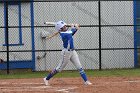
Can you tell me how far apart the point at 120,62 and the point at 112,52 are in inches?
22.2

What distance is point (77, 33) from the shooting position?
21.1 metres

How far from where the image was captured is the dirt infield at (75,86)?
12.7m

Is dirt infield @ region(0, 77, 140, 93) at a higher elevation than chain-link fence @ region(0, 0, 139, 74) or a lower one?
lower

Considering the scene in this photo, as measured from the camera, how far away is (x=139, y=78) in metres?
15.8

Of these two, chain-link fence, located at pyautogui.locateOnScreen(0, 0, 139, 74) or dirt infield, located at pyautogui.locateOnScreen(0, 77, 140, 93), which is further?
chain-link fence, located at pyautogui.locateOnScreen(0, 0, 139, 74)

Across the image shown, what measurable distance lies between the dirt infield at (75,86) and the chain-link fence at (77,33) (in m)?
5.08

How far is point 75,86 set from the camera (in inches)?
539

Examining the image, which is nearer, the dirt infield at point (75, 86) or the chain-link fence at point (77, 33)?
the dirt infield at point (75, 86)

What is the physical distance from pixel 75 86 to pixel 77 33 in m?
7.62

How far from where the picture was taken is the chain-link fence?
20594mm

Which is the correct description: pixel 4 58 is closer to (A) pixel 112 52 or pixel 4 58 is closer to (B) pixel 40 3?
(B) pixel 40 3

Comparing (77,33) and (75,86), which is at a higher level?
(77,33)

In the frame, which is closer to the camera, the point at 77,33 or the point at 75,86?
the point at 75,86

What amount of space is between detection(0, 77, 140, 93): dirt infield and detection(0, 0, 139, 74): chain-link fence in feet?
16.7
